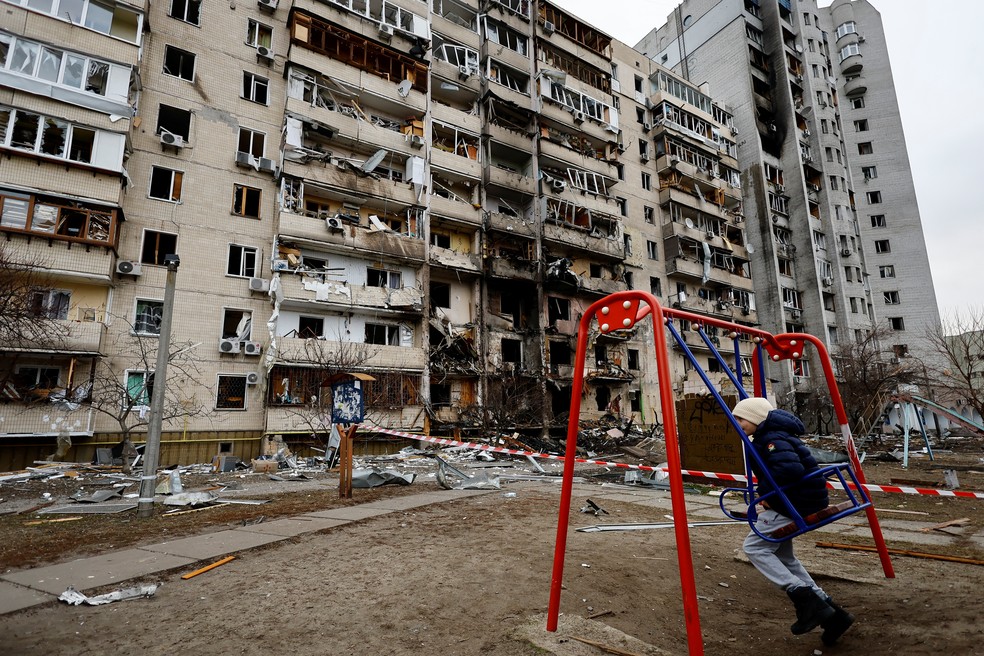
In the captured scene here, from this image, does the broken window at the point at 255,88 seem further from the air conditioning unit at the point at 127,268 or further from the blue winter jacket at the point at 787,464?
the blue winter jacket at the point at 787,464

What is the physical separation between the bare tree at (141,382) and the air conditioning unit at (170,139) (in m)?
7.56

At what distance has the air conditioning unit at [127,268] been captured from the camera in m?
19.0

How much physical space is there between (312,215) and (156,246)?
6.31m

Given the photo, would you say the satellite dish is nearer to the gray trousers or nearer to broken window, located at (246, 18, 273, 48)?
broken window, located at (246, 18, 273, 48)

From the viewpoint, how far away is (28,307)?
14.6 m

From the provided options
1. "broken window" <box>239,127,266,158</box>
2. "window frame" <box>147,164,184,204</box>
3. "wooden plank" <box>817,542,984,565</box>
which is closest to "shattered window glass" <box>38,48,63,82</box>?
"window frame" <box>147,164,184,204</box>

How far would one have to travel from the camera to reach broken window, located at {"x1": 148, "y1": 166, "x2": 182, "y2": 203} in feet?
68.5

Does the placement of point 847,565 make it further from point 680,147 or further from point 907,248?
point 907,248

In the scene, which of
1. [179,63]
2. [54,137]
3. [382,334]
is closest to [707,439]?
[382,334]

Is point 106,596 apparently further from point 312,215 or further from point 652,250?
point 652,250

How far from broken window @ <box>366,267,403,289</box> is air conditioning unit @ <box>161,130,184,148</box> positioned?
367 inches

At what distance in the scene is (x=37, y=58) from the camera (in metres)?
17.8

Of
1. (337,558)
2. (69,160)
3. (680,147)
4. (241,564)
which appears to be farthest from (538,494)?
(680,147)

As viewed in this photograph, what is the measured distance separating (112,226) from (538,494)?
60.0ft
